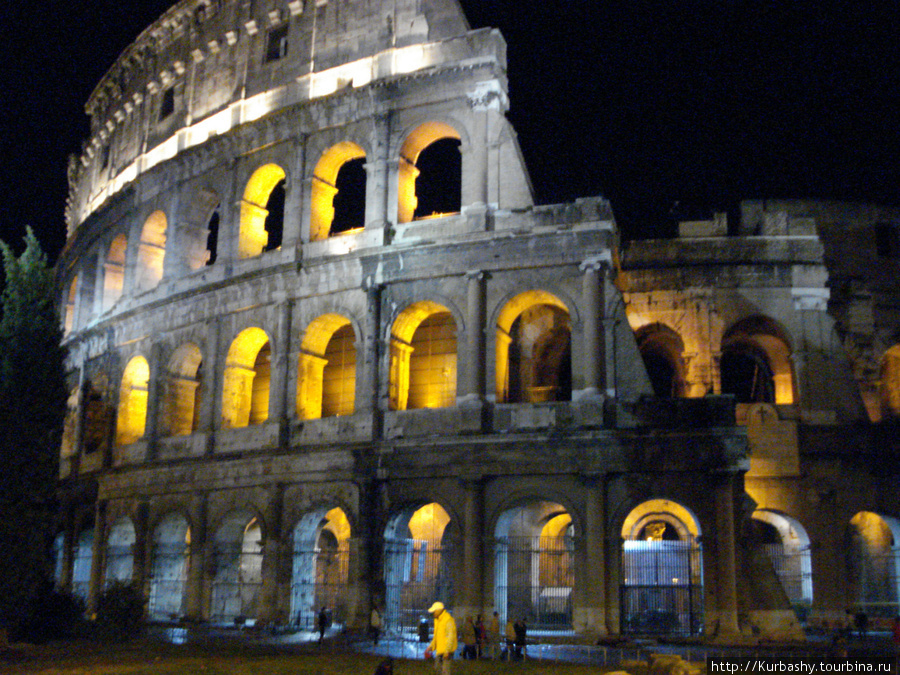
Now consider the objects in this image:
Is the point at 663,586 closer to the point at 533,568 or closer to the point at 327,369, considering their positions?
the point at 533,568

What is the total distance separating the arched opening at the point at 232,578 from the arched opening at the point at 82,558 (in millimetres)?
6015

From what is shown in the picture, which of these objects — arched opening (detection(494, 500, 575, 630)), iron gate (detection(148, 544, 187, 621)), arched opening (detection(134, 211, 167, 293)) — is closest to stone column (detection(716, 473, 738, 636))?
arched opening (detection(494, 500, 575, 630))

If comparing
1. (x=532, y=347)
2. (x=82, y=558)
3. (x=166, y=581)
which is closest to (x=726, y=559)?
(x=532, y=347)

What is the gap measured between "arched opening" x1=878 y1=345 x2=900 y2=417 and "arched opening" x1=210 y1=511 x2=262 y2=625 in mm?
17284

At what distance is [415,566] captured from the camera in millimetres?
23297

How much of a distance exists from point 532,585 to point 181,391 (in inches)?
448

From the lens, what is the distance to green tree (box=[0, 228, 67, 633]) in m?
19.4

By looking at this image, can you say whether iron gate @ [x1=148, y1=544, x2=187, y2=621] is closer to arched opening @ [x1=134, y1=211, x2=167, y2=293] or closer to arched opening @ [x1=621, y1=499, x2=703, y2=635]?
arched opening @ [x1=134, y1=211, x2=167, y2=293]

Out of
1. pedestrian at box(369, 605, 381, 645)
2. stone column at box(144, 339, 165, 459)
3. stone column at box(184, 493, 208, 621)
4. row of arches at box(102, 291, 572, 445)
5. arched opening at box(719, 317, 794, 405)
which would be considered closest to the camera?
pedestrian at box(369, 605, 381, 645)

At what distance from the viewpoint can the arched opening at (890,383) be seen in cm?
2548

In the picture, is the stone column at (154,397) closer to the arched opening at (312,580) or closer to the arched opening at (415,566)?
the arched opening at (312,580)

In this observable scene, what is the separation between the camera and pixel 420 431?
67.1 feet

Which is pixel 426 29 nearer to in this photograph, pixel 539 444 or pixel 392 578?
pixel 539 444

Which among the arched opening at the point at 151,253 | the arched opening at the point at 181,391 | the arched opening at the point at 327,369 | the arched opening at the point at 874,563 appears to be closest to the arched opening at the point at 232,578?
the arched opening at the point at 327,369
